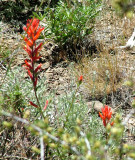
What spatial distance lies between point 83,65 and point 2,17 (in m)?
2.00

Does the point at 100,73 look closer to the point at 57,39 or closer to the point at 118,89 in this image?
the point at 118,89

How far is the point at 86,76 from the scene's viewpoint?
2885 millimetres

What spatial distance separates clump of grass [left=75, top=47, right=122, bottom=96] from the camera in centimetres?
268

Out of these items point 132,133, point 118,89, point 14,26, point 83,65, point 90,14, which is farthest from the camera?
point 14,26

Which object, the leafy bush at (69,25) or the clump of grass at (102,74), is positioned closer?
the clump of grass at (102,74)

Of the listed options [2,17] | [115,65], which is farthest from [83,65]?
[2,17]

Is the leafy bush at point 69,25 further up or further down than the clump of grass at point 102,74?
further up

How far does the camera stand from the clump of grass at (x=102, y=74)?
268 centimetres

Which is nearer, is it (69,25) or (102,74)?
(102,74)

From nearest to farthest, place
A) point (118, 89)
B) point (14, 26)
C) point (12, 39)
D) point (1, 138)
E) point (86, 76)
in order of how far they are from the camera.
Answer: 1. point (1, 138)
2. point (118, 89)
3. point (86, 76)
4. point (12, 39)
5. point (14, 26)

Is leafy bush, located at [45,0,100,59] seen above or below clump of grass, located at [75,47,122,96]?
above

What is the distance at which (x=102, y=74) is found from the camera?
9.38 ft

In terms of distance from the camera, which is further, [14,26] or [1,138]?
[14,26]

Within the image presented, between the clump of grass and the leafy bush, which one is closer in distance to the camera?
the clump of grass
